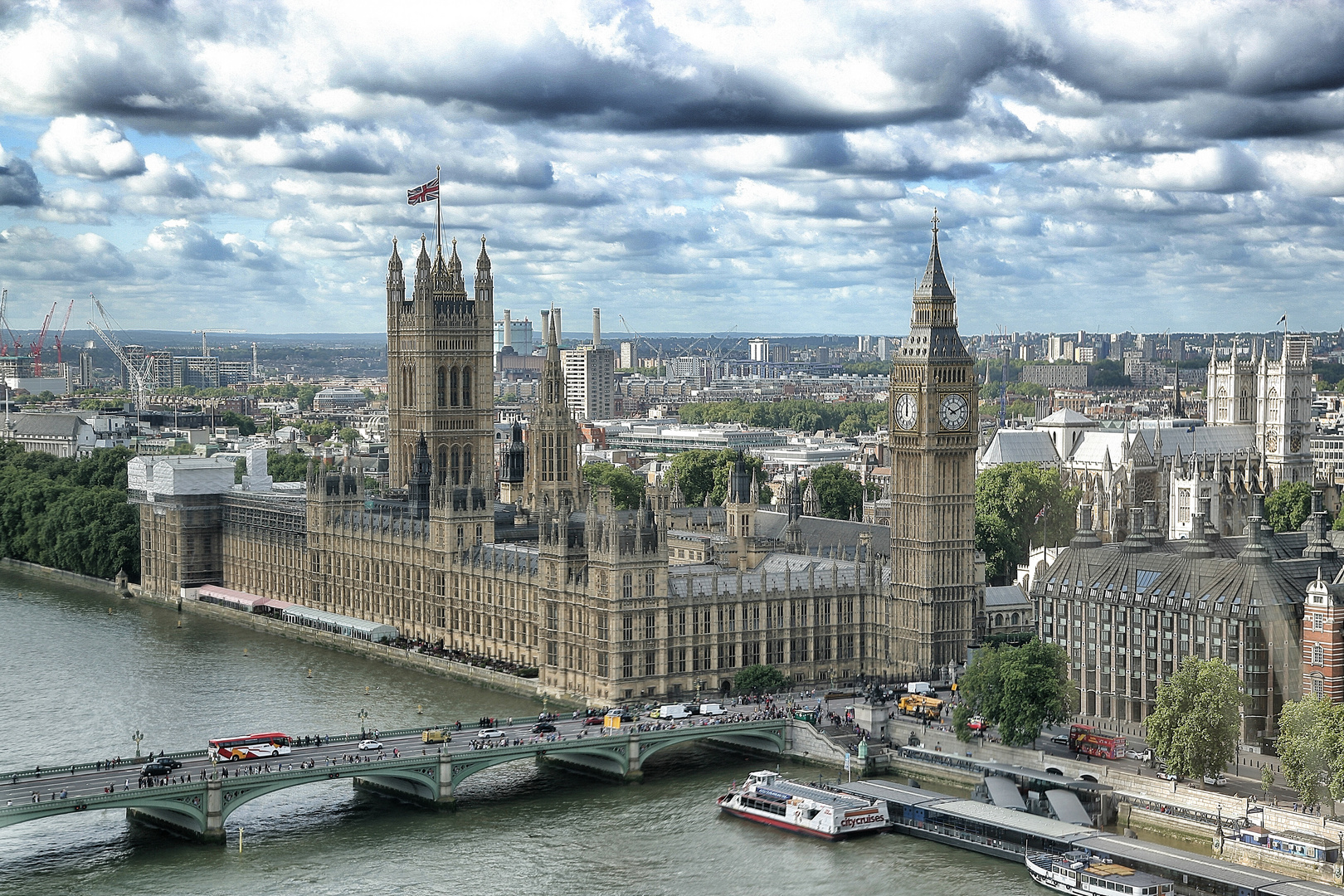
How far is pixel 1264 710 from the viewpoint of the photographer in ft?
310

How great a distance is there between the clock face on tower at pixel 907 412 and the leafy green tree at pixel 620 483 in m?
56.5

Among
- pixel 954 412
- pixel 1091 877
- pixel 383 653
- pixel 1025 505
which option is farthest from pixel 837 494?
pixel 1091 877

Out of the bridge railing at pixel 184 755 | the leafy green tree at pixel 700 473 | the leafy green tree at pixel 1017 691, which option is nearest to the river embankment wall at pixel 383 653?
the bridge railing at pixel 184 755

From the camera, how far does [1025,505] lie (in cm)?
16600

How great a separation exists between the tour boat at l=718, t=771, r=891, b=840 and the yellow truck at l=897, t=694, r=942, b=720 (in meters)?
13.3

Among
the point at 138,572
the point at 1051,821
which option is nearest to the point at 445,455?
the point at 138,572

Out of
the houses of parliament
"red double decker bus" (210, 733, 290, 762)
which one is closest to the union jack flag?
the houses of parliament

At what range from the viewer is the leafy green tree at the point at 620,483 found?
17340cm

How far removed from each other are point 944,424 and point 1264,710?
25686 mm

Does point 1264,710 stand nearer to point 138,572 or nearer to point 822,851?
point 822,851

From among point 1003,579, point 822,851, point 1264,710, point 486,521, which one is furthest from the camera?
point 1003,579

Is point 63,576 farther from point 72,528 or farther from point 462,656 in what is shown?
point 462,656

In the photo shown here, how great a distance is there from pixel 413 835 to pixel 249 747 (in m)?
10.3

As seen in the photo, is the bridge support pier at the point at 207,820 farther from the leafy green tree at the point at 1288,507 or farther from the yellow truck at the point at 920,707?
the leafy green tree at the point at 1288,507
